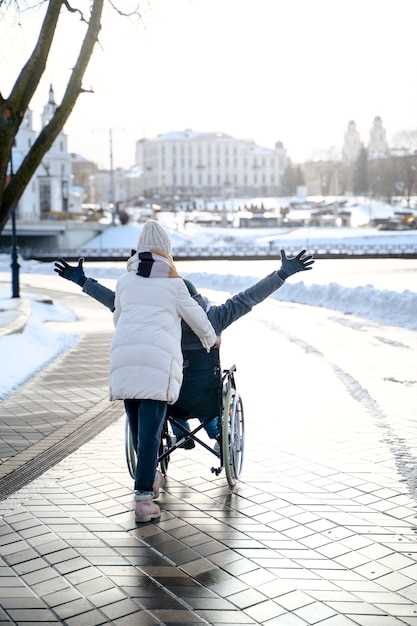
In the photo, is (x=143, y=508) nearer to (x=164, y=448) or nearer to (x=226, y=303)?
(x=164, y=448)

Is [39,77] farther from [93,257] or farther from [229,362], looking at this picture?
[93,257]

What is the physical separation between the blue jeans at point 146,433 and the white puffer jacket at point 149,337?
12 centimetres

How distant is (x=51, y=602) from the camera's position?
4.23 meters

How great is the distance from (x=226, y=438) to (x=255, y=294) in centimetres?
94

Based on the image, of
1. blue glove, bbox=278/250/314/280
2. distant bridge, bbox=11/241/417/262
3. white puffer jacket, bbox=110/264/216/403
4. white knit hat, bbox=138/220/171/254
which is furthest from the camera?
distant bridge, bbox=11/241/417/262

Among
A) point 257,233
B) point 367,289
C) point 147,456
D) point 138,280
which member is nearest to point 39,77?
point 138,280

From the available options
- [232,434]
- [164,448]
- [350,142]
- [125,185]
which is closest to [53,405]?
[164,448]

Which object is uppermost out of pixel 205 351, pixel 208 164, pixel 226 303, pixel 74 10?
pixel 208 164

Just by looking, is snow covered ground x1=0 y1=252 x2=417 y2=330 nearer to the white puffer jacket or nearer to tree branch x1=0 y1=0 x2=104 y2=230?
tree branch x1=0 y1=0 x2=104 y2=230

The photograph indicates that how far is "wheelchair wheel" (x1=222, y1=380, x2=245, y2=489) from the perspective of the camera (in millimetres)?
5771

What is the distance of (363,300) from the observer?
20375 mm

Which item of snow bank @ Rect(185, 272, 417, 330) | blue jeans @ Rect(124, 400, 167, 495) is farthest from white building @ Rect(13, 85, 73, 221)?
blue jeans @ Rect(124, 400, 167, 495)

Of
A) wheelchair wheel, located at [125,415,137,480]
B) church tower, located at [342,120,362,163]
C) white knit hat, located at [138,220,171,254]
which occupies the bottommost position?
wheelchair wheel, located at [125,415,137,480]

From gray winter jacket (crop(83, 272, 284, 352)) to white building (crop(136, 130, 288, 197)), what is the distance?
150 m
